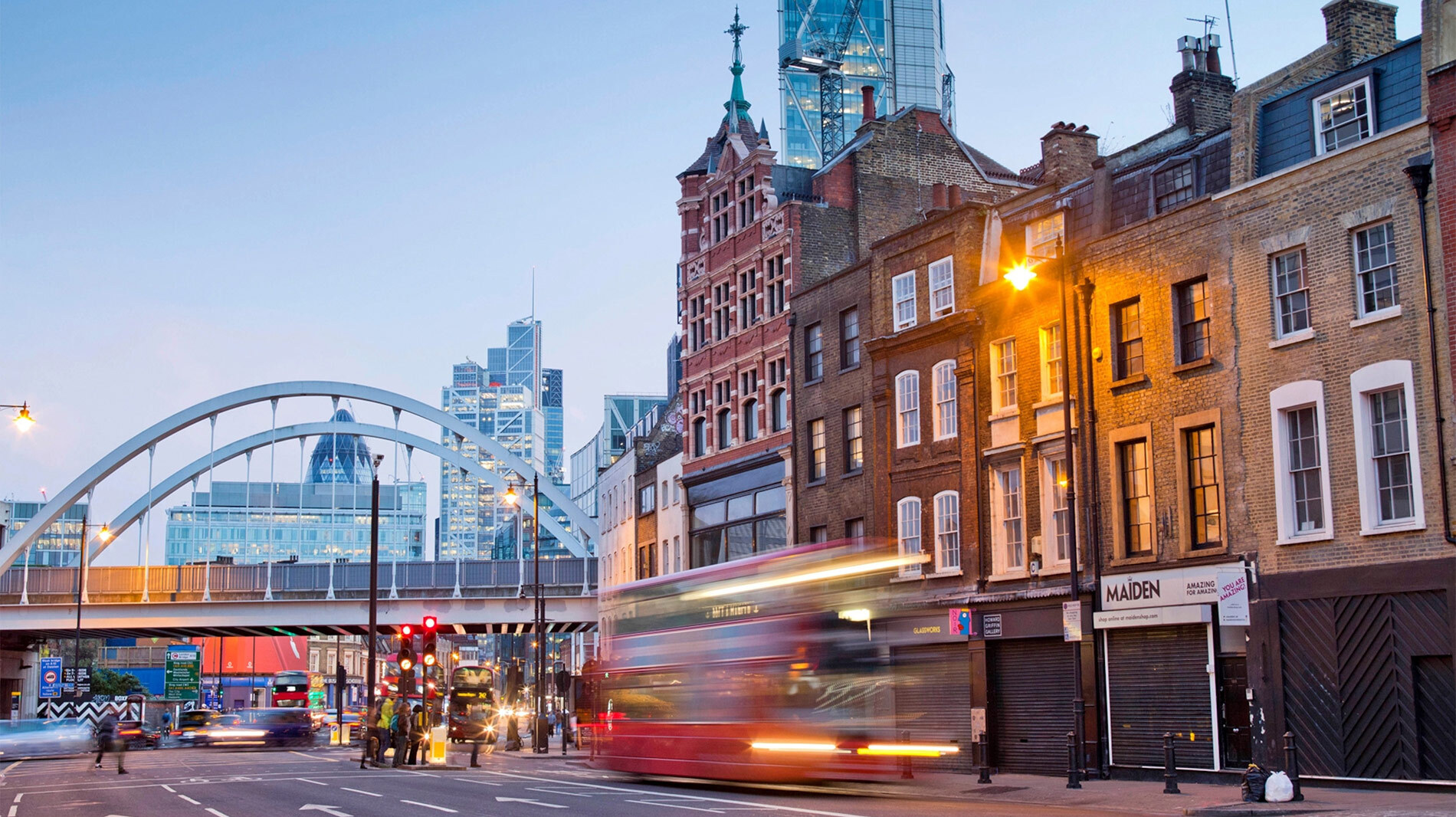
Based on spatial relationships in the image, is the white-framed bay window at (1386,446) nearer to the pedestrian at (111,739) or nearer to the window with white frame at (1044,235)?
the window with white frame at (1044,235)

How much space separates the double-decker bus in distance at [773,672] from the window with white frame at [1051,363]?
9838 mm

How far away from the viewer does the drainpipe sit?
24.8 meters

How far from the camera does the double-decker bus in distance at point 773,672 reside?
79.3 feet

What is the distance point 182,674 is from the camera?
98.9 metres

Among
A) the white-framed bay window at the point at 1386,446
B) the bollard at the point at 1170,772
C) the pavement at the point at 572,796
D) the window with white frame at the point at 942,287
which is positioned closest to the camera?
the pavement at the point at 572,796

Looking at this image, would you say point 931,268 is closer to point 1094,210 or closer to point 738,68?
point 1094,210

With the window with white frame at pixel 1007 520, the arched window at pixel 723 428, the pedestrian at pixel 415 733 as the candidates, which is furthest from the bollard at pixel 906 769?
the arched window at pixel 723 428

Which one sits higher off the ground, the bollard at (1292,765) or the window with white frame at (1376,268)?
the window with white frame at (1376,268)

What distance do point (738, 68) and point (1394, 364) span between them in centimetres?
5728

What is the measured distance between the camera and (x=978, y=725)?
114ft

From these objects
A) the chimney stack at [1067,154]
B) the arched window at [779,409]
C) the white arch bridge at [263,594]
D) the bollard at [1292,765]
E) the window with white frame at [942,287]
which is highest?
the chimney stack at [1067,154]

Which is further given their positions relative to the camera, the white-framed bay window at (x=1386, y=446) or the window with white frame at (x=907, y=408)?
the window with white frame at (x=907, y=408)

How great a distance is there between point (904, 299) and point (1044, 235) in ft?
19.0

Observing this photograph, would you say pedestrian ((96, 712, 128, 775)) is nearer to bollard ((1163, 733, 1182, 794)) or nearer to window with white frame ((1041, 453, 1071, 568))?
window with white frame ((1041, 453, 1071, 568))
